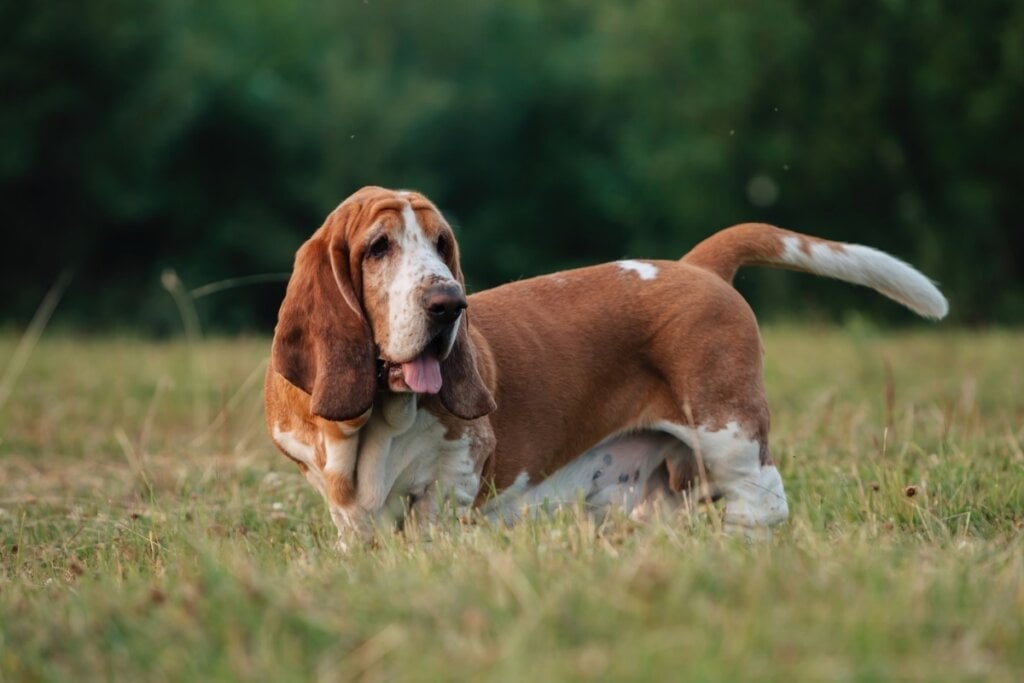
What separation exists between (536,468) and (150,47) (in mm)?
19287

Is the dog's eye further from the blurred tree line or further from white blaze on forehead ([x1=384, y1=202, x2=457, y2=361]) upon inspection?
the blurred tree line

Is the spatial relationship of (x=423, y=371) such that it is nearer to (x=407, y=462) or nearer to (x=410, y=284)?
(x=410, y=284)

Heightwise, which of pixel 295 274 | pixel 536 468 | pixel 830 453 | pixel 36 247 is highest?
pixel 295 274

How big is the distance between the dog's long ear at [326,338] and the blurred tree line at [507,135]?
43.9 ft

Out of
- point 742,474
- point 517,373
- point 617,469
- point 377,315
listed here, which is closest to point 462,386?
point 377,315

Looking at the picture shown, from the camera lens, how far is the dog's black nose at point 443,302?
14.8 feet

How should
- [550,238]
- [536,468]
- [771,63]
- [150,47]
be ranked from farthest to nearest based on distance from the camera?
[550,238], [771,63], [150,47], [536,468]

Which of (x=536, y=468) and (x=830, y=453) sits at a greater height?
(x=536, y=468)

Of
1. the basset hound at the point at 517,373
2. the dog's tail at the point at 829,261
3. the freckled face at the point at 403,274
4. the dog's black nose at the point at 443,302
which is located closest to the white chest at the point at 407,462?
the basset hound at the point at 517,373

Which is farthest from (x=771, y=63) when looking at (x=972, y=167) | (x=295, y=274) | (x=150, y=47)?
(x=295, y=274)

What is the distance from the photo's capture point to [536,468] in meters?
5.44

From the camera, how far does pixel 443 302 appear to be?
449cm

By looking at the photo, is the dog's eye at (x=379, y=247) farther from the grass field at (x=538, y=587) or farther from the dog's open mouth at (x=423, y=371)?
the grass field at (x=538, y=587)

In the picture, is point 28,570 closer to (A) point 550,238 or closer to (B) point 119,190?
(B) point 119,190
